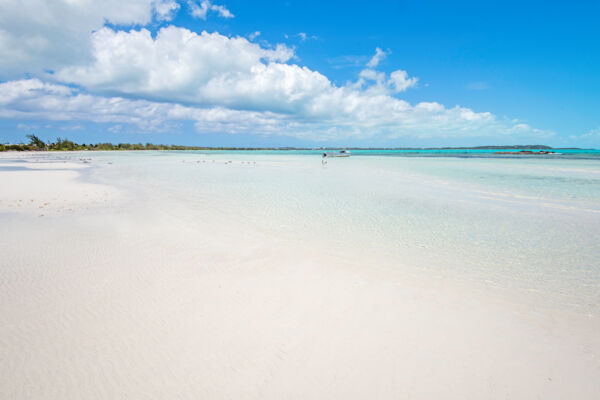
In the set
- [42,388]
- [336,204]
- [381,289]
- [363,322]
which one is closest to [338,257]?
[381,289]

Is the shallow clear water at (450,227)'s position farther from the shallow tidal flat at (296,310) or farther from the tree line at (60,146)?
the tree line at (60,146)

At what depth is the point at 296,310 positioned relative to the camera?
158 inches

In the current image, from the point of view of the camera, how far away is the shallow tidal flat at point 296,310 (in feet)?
9.29

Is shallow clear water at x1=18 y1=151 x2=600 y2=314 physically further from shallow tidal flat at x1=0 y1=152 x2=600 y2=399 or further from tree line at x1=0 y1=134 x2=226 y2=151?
tree line at x1=0 y1=134 x2=226 y2=151

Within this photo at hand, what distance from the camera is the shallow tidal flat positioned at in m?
2.83

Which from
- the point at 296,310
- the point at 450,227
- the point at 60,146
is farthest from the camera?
the point at 60,146

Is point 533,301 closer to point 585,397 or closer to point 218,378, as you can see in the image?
point 585,397

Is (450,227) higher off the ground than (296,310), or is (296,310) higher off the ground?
(450,227)

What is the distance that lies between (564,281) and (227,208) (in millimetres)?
9512

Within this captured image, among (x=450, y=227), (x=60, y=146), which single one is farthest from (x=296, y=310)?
(x=60, y=146)

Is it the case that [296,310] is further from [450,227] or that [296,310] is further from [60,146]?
[60,146]

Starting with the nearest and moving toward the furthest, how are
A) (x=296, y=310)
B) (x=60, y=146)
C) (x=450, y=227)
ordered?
(x=296, y=310) < (x=450, y=227) < (x=60, y=146)

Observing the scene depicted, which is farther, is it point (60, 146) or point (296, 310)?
point (60, 146)

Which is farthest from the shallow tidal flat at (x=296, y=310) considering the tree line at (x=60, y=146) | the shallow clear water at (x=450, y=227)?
the tree line at (x=60, y=146)
